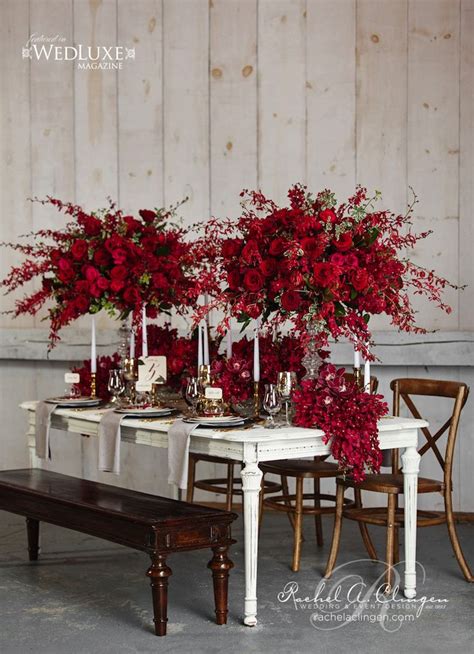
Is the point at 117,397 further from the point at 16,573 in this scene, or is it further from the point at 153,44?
the point at 153,44

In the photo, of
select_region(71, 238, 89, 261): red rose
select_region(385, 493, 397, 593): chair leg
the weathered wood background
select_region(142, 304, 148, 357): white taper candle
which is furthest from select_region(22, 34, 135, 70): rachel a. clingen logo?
select_region(385, 493, 397, 593): chair leg

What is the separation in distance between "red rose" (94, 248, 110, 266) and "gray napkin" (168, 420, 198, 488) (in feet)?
3.51

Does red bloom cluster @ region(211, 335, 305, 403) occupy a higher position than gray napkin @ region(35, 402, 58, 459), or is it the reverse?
red bloom cluster @ region(211, 335, 305, 403)

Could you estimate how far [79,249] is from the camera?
4.59m

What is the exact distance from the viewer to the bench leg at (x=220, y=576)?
3.59m

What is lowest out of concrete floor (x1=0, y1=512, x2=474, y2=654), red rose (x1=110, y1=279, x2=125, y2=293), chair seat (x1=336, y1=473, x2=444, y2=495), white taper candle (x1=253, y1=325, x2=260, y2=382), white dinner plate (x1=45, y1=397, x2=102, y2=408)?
concrete floor (x1=0, y1=512, x2=474, y2=654)

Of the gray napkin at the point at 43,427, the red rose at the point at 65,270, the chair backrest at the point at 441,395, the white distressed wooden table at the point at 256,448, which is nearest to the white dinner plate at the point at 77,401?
the gray napkin at the point at 43,427

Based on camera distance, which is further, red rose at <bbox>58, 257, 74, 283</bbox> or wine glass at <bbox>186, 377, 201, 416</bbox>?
red rose at <bbox>58, 257, 74, 283</bbox>

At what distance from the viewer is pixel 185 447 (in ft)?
12.4

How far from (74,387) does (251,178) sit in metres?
1.79

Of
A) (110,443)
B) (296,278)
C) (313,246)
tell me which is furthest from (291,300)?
(110,443)

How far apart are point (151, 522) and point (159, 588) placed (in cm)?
23

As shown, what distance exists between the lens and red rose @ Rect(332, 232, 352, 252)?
148 inches

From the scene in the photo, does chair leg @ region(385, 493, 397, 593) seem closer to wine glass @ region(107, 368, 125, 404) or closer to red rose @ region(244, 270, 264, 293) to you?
red rose @ region(244, 270, 264, 293)
